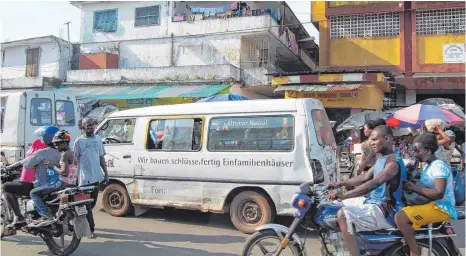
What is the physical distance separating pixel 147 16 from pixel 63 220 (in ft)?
59.1

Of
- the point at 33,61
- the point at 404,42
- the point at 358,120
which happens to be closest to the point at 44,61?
the point at 33,61

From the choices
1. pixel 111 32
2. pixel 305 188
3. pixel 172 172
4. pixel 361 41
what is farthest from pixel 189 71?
pixel 305 188

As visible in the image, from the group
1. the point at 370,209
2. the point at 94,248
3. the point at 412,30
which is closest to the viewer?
the point at 370,209

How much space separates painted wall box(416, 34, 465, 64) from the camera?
16.4 meters

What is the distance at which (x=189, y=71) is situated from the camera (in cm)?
1789

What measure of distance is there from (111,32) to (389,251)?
820 inches

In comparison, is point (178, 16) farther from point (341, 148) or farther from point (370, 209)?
point (370, 209)

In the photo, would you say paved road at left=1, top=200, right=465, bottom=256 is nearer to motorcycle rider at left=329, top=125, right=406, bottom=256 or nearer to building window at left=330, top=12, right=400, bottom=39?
motorcycle rider at left=329, top=125, right=406, bottom=256

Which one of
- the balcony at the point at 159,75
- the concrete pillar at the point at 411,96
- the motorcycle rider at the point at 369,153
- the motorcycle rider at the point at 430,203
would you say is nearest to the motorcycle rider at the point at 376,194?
the motorcycle rider at the point at 430,203

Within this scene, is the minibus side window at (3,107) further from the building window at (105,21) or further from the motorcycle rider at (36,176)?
the building window at (105,21)

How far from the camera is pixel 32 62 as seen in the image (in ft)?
74.0

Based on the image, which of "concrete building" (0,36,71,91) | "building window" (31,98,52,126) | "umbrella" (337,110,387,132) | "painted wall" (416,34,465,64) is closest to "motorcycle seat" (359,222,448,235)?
"building window" (31,98,52,126)

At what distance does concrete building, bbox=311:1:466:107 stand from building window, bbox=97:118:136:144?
1342cm

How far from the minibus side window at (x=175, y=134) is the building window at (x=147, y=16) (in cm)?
1552
